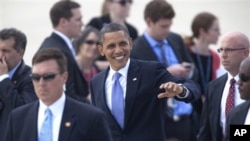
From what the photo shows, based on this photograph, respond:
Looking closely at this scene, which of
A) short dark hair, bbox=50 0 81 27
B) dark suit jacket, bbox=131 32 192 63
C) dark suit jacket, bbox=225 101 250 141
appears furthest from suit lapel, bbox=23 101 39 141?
short dark hair, bbox=50 0 81 27

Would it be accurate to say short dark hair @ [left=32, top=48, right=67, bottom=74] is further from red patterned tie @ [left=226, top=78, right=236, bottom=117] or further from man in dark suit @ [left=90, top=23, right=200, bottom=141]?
red patterned tie @ [left=226, top=78, right=236, bottom=117]

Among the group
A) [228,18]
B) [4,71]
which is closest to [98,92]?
[4,71]

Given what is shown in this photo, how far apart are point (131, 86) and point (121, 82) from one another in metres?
0.14

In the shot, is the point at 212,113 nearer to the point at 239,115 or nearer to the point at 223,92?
the point at 223,92

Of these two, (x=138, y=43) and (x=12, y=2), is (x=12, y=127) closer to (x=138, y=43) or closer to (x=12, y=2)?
(x=138, y=43)

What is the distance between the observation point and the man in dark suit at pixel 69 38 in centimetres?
1121

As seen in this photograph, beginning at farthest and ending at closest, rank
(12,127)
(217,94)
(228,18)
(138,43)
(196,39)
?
(228,18) < (196,39) < (138,43) < (217,94) < (12,127)

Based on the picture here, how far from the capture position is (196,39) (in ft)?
42.9

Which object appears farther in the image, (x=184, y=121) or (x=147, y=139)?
(x=184, y=121)

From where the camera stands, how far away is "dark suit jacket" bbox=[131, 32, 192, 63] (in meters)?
11.6

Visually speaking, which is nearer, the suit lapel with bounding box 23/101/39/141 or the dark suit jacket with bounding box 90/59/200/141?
the suit lapel with bounding box 23/101/39/141

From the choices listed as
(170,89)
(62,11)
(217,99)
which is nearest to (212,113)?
(217,99)

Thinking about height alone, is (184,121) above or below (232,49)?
below

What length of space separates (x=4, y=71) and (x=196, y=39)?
13.2ft
